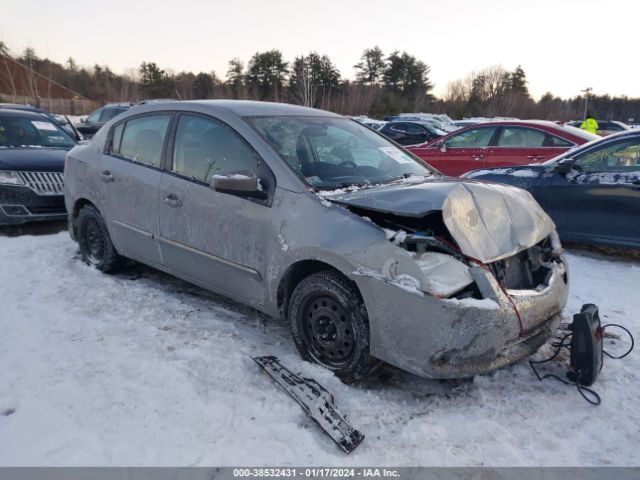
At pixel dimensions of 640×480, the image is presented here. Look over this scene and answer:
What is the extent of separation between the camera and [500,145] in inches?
328

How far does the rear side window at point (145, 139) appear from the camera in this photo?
162 inches

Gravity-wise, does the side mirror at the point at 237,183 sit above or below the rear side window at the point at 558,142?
below

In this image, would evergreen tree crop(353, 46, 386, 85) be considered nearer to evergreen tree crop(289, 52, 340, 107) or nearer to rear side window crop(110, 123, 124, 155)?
evergreen tree crop(289, 52, 340, 107)

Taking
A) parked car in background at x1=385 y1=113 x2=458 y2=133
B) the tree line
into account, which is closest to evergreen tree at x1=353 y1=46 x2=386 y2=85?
the tree line

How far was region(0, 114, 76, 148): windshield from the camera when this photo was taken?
22.5ft

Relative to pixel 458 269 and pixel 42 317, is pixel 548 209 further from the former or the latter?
pixel 42 317

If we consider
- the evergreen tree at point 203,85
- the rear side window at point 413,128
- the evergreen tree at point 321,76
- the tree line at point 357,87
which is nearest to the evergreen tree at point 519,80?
the tree line at point 357,87

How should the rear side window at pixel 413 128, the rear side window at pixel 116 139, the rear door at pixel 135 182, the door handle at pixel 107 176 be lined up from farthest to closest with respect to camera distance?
the rear side window at pixel 413 128 → the rear side window at pixel 116 139 → the door handle at pixel 107 176 → the rear door at pixel 135 182

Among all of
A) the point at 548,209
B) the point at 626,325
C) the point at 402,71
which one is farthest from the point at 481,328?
the point at 402,71

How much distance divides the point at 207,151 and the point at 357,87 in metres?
41.3

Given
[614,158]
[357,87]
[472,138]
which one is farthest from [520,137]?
[357,87]

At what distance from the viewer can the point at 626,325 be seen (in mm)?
3898

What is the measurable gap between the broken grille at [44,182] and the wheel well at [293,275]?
172 inches

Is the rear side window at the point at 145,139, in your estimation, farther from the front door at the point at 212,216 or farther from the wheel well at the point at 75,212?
the wheel well at the point at 75,212
